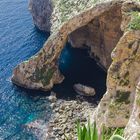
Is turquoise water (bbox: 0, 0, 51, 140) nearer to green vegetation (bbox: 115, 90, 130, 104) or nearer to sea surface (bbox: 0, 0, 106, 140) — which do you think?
sea surface (bbox: 0, 0, 106, 140)

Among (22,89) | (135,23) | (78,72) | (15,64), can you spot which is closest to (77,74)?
(78,72)

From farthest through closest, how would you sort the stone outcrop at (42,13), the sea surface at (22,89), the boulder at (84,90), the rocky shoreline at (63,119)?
the stone outcrop at (42,13) → the boulder at (84,90) → the sea surface at (22,89) → the rocky shoreline at (63,119)

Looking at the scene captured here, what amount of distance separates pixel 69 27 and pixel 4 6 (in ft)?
119

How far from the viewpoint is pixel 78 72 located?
64.3 meters

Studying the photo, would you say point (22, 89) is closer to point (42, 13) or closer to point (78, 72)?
point (78, 72)

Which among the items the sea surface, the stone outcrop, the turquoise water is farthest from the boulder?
the stone outcrop

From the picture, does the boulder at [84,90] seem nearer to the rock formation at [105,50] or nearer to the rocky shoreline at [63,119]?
the rocky shoreline at [63,119]

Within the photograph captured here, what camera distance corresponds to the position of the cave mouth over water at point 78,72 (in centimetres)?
5924

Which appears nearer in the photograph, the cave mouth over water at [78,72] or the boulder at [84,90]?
the boulder at [84,90]

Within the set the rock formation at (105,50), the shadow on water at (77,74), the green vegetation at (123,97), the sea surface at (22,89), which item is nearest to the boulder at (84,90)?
the shadow on water at (77,74)

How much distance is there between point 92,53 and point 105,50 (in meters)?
4.34

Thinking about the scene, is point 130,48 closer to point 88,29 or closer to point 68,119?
point 68,119

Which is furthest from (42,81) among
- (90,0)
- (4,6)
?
(4,6)

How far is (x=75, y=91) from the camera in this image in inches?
2327
